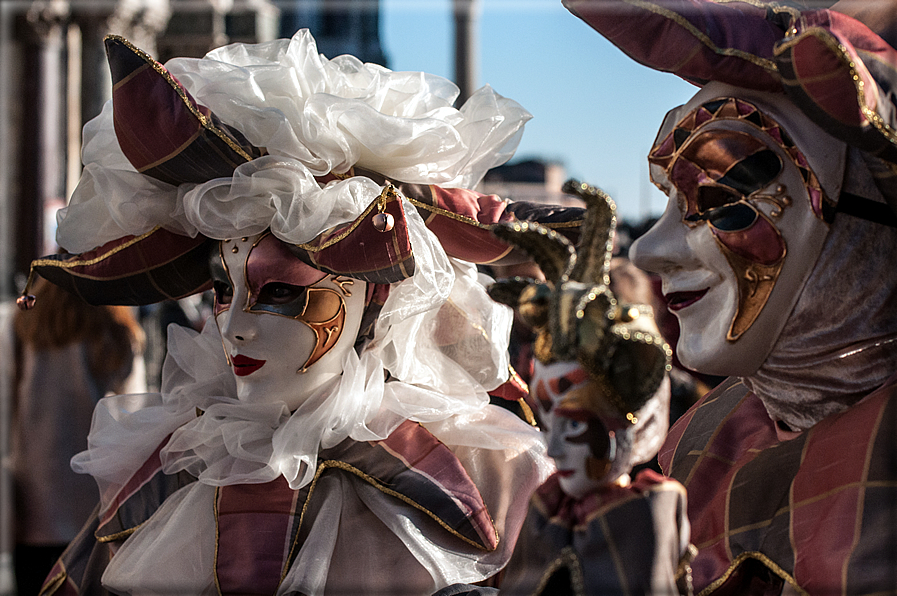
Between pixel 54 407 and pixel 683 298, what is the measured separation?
9.26ft

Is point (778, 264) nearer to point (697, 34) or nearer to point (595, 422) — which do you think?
point (697, 34)

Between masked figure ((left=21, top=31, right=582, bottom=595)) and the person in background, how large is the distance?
142 centimetres

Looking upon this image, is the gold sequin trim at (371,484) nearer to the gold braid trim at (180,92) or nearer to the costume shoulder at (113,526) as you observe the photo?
the costume shoulder at (113,526)

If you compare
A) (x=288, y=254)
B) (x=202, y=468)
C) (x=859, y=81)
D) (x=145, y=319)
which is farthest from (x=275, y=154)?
(x=145, y=319)

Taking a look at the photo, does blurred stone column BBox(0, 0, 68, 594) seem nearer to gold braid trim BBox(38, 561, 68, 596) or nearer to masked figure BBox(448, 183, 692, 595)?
gold braid trim BBox(38, 561, 68, 596)

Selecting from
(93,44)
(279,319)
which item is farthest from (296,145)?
(93,44)

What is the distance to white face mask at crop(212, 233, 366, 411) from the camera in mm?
1848

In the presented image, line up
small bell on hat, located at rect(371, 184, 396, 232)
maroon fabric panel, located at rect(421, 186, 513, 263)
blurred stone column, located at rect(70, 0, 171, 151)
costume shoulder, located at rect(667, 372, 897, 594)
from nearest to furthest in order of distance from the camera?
costume shoulder, located at rect(667, 372, 897, 594) < small bell on hat, located at rect(371, 184, 396, 232) < maroon fabric panel, located at rect(421, 186, 513, 263) < blurred stone column, located at rect(70, 0, 171, 151)

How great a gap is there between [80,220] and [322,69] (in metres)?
0.65

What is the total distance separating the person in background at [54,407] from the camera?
3.38 metres

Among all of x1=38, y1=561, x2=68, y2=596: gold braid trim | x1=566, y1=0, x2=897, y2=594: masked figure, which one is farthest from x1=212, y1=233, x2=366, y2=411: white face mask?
x1=566, y1=0, x2=897, y2=594: masked figure

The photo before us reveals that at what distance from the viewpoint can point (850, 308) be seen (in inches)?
52.2

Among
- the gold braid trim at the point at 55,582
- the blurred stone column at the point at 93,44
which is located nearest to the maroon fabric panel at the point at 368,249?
the gold braid trim at the point at 55,582

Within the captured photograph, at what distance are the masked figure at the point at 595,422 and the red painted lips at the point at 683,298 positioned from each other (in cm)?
34
